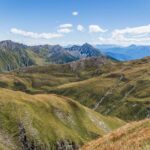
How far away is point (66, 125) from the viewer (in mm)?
126000

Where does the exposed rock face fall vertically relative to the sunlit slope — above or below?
below

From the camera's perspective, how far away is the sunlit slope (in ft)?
350

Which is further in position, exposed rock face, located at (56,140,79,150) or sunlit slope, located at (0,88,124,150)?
exposed rock face, located at (56,140,79,150)

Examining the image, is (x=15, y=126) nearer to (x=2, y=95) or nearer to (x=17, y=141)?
(x=17, y=141)

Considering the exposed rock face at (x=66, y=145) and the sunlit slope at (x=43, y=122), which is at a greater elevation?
the sunlit slope at (x=43, y=122)

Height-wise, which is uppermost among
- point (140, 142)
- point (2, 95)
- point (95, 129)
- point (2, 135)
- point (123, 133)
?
point (140, 142)

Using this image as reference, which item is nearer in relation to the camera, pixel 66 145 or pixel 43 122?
pixel 66 145

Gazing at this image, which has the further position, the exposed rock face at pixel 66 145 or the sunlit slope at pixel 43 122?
the exposed rock face at pixel 66 145

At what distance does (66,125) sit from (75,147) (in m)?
12.0

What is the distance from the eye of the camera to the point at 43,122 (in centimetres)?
11725

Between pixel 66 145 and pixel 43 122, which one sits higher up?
pixel 43 122

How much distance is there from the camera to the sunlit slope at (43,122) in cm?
10662

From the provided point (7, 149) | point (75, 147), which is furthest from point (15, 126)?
point (75, 147)

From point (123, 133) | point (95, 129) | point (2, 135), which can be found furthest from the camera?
point (95, 129)
